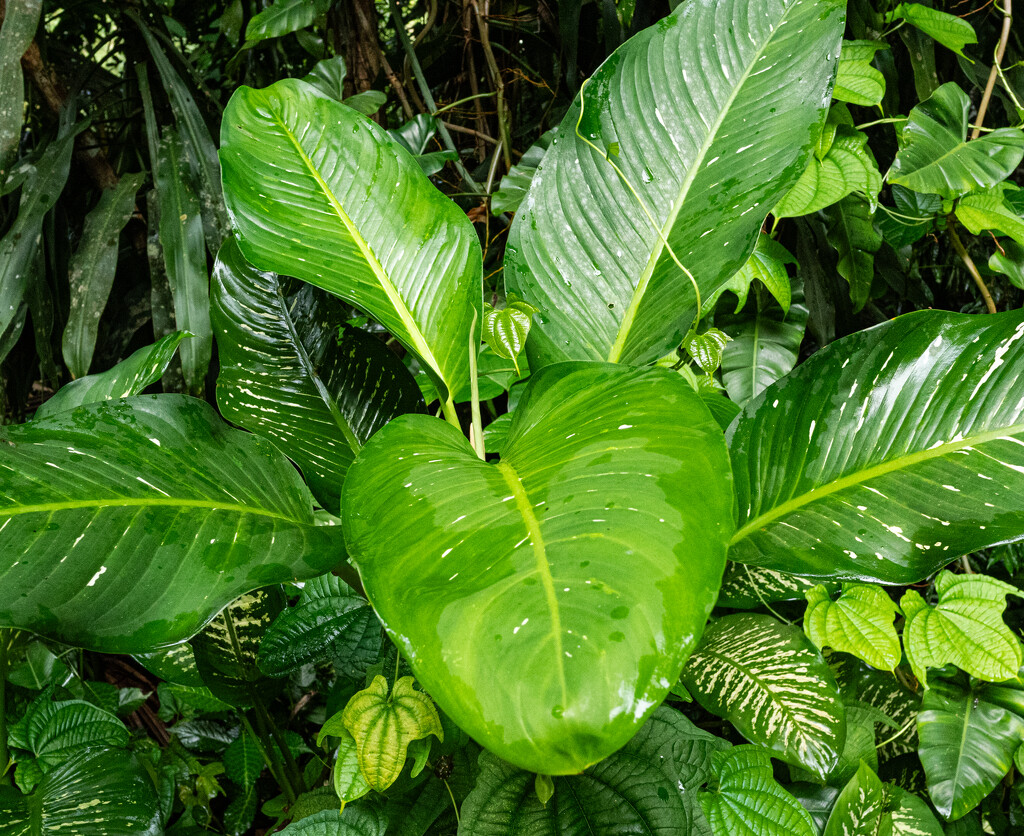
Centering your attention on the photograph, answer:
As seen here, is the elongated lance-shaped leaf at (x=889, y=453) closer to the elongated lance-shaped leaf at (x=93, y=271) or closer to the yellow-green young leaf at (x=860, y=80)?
the yellow-green young leaf at (x=860, y=80)

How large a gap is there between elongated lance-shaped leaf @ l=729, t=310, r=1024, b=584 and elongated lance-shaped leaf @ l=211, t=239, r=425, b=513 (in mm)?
396

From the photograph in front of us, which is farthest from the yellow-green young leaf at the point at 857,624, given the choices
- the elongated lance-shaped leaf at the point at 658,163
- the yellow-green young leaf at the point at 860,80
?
the yellow-green young leaf at the point at 860,80

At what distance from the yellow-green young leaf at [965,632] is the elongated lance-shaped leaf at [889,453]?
318 millimetres

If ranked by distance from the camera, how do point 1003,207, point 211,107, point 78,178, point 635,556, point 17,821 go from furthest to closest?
point 78,178 → point 211,107 → point 1003,207 → point 17,821 → point 635,556

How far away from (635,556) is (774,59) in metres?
0.62

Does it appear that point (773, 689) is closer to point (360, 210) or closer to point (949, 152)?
point (360, 210)

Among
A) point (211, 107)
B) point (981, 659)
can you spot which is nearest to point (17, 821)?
point (981, 659)

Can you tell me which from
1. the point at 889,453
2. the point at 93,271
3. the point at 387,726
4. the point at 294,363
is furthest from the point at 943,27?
the point at 93,271

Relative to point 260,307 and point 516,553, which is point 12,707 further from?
point 516,553

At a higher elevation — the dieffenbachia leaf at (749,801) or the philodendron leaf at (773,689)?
the philodendron leaf at (773,689)

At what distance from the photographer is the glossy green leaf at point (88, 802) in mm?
681

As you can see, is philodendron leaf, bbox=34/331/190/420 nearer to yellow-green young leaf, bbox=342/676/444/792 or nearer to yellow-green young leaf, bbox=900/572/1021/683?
yellow-green young leaf, bbox=342/676/444/792

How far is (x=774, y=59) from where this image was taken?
0.68 metres

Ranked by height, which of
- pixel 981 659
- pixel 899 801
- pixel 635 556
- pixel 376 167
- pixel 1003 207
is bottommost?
pixel 899 801
